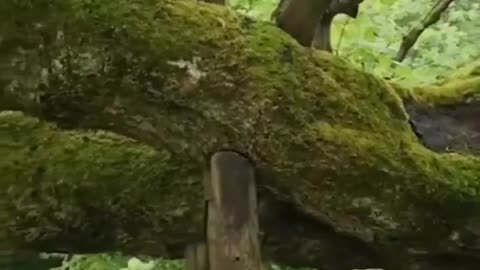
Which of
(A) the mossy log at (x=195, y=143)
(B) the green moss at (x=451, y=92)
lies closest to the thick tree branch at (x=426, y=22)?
(B) the green moss at (x=451, y=92)

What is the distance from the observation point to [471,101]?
3857 mm

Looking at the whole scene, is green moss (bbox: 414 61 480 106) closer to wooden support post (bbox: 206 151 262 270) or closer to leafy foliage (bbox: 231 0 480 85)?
leafy foliage (bbox: 231 0 480 85)

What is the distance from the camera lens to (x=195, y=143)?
273 centimetres

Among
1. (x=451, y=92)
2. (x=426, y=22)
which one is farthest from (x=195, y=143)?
(x=426, y=22)

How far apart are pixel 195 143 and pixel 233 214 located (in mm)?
261

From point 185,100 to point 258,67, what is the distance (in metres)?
0.29

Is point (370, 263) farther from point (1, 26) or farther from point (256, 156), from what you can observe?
point (1, 26)

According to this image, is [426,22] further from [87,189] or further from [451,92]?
[87,189]

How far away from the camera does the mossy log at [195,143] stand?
8.18ft

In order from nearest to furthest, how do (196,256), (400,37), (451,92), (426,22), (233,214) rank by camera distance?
1. (233,214)
2. (196,256)
3. (451,92)
4. (426,22)
5. (400,37)

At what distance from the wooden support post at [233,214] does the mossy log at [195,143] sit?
0.18ft

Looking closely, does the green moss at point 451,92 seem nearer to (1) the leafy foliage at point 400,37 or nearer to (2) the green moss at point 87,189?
(1) the leafy foliage at point 400,37

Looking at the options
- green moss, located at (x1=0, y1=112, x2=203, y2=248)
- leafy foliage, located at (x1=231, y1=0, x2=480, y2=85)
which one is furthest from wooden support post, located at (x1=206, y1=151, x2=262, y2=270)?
leafy foliage, located at (x1=231, y1=0, x2=480, y2=85)

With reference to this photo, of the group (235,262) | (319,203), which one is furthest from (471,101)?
(235,262)
